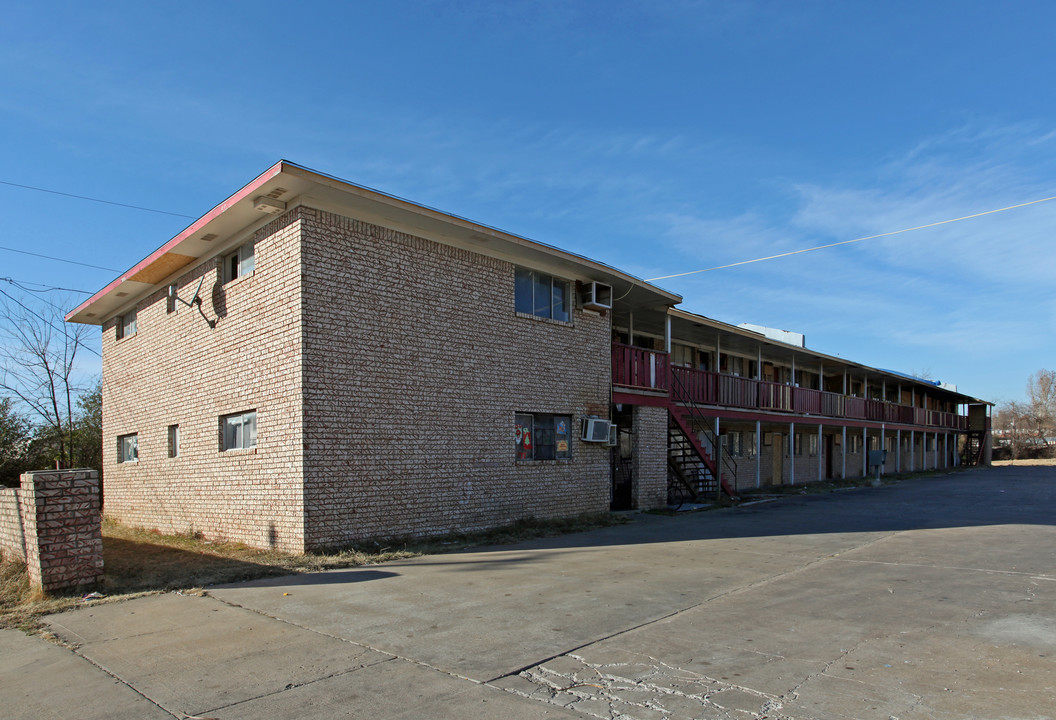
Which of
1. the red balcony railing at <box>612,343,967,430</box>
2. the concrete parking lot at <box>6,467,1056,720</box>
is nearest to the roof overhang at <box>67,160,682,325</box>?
the red balcony railing at <box>612,343,967,430</box>

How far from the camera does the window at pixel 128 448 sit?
16250mm

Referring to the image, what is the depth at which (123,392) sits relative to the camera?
16906 millimetres

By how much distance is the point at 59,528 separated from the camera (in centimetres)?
793

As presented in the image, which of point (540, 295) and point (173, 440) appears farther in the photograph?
point (540, 295)

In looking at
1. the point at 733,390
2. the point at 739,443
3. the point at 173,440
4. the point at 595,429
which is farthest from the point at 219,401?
the point at 739,443

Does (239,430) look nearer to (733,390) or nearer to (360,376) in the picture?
(360,376)

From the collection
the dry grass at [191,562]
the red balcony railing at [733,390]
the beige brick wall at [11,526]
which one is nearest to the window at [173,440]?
the dry grass at [191,562]

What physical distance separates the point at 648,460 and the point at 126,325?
43.8ft

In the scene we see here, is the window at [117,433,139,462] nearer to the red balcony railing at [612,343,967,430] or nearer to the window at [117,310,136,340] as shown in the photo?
the window at [117,310,136,340]

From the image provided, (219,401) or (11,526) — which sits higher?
(219,401)

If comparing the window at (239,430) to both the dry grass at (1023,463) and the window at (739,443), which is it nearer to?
the window at (739,443)

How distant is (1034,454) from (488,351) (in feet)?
228

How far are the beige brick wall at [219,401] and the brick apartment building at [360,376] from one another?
5 cm

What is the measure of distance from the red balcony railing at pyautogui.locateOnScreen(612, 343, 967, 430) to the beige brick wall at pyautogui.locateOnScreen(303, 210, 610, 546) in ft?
7.65
